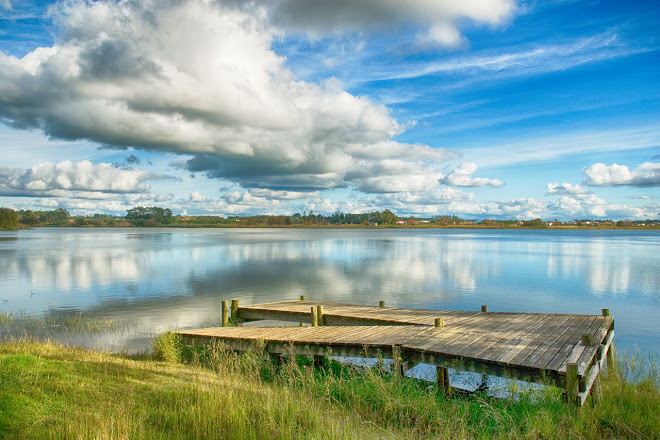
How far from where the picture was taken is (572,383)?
646 cm

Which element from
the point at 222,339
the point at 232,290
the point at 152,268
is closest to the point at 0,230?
the point at 152,268

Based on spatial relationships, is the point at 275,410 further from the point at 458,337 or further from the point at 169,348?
the point at 169,348

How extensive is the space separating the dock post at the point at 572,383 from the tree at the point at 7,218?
6207 inches

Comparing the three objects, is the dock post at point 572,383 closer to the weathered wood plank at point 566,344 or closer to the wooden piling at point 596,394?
the weathered wood plank at point 566,344

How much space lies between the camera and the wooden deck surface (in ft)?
24.2

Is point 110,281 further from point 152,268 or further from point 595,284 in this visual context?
point 595,284

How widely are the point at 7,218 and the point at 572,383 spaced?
161 meters

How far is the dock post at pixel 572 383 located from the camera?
644cm

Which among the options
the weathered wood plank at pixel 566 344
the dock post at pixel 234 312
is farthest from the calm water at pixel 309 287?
the weathered wood plank at pixel 566 344

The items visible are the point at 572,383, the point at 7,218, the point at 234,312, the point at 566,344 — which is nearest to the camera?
the point at 572,383

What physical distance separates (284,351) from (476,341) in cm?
430

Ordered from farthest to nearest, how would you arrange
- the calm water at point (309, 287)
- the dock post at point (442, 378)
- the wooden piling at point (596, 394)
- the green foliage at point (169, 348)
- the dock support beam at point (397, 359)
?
the calm water at point (309, 287), the green foliage at point (169, 348), the dock post at point (442, 378), the dock support beam at point (397, 359), the wooden piling at point (596, 394)

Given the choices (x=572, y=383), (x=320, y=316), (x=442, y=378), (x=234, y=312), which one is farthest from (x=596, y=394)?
(x=234, y=312)

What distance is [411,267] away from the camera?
126ft
